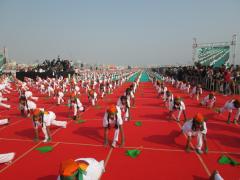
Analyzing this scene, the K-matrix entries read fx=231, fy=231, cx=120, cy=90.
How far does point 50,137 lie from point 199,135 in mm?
5173

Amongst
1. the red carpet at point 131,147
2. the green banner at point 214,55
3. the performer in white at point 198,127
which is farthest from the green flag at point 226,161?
the green banner at point 214,55

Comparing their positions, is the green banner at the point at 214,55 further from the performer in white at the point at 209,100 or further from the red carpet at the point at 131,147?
the red carpet at the point at 131,147

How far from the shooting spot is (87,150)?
7.46m

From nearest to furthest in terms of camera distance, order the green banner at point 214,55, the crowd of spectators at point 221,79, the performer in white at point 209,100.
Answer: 1. the performer in white at point 209,100
2. the crowd of spectators at point 221,79
3. the green banner at point 214,55

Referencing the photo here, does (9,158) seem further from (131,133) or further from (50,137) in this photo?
(131,133)

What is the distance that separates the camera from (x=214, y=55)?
34.0 meters

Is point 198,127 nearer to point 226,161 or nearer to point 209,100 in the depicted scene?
point 226,161

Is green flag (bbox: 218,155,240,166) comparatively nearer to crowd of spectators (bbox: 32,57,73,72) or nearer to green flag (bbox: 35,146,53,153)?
green flag (bbox: 35,146,53,153)

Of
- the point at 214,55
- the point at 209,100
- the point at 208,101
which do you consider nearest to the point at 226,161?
the point at 209,100

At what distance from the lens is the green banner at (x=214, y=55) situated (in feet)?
107

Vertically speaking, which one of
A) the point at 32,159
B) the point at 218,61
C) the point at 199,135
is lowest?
the point at 32,159

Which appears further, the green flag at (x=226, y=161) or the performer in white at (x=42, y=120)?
the performer in white at (x=42, y=120)

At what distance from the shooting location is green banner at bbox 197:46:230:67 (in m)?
32.6

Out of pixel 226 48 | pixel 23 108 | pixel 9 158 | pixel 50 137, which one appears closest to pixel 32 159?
pixel 9 158
